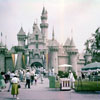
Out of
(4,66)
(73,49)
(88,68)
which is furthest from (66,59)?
(88,68)

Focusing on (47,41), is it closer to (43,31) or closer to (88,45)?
(43,31)

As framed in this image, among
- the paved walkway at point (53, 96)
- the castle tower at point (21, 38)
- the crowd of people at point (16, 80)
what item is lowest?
the paved walkway at point (53, 96)

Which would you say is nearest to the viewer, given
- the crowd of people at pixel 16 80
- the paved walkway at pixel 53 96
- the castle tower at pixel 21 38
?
the crowd of people at pixel 16 80

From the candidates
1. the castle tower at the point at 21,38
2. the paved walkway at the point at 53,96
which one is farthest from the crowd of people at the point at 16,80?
the castle tower at the point at 21,38

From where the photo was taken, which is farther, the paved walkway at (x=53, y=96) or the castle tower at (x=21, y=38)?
the castle tower at (x=21, y=38)

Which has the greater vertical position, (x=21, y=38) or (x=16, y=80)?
(x=21, y=38)

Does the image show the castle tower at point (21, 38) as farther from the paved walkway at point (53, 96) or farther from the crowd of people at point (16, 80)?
the paved walkway at point (53, 96)

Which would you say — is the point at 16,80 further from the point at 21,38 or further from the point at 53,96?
the point at 21,38

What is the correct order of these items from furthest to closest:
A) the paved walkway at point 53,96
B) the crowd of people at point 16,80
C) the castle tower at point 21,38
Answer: the castle tower at point 21,38
the paved walkway at point 53,96
the crowd of people at point 16,80

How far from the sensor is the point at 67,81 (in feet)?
62.6

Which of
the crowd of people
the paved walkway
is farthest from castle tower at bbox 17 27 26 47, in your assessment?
→ the paved walkway

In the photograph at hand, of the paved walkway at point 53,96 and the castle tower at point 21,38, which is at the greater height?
the castle tower at point 21,38

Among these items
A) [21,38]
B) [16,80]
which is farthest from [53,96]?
[21,38]

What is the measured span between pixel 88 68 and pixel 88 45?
26283mm
